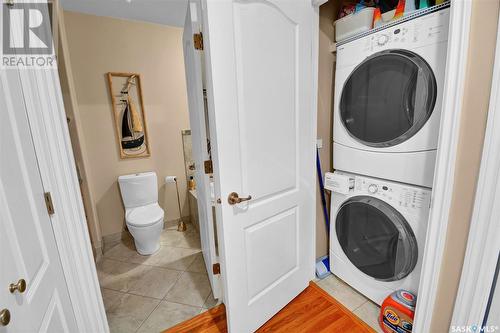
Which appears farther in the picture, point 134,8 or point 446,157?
point 134,8

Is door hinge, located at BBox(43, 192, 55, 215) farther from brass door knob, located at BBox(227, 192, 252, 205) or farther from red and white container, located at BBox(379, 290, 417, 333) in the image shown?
red and white container, located at BBox(379, 290, 417, 333)

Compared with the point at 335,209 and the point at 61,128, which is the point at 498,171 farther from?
the point at 61,128

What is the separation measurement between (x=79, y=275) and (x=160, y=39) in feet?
A: 8.20

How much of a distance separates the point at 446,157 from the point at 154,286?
2132 millimetres

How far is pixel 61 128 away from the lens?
2.86ft

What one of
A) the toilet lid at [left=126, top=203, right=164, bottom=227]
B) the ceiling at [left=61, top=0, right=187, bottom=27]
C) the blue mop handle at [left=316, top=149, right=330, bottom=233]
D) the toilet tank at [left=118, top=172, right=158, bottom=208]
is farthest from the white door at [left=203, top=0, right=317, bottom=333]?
the toilet tank at [left=118, top=172, right=158, bottom=208]

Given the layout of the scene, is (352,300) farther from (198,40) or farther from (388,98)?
(198,40)

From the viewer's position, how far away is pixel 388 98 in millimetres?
1258

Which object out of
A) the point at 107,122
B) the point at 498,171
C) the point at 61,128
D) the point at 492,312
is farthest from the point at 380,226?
the point at 107,122

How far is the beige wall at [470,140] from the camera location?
837 mm

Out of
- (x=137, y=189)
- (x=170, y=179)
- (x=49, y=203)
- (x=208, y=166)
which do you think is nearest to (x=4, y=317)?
(x=49, y=203)

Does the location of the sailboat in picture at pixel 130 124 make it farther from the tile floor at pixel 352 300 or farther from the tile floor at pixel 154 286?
the tile floor at pixel 352 300

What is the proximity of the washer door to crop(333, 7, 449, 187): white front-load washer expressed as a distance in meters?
0.23

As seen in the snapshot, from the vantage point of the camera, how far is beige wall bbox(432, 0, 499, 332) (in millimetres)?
837
